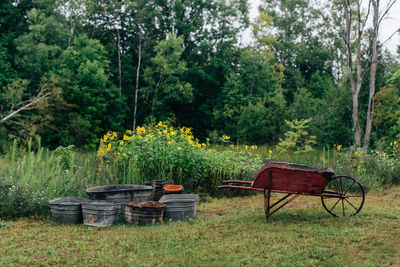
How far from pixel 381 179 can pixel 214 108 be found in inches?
835

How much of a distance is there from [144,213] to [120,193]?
74cm

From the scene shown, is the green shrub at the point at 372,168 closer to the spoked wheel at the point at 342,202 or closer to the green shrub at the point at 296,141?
the spoked wheel at the point at 342,202

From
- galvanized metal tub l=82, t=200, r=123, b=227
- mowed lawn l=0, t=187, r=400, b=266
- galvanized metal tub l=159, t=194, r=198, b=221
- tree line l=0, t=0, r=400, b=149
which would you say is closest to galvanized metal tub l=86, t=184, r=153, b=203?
galvanized metal tub l=82, t=200, r=123, b=227

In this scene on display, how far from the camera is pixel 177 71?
29.9 meters

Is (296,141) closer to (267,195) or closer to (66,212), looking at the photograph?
(267,195)

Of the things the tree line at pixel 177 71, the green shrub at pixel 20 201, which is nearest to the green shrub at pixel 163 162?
the green shrub at pixel 20 201

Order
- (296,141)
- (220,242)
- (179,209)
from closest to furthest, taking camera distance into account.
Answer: (220,242)
(179,209)
(296,141)

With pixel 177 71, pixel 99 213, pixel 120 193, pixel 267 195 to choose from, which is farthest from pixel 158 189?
pixel 177 71

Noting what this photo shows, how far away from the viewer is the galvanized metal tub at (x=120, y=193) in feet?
20.2

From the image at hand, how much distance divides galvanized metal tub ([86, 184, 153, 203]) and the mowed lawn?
62cm

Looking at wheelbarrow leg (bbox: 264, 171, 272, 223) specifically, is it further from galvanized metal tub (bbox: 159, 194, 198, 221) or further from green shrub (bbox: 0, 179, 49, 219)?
green shrub (bbox: 0, 179, 49, 219)

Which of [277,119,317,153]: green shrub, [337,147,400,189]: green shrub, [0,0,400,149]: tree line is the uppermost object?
[0,0,400,149]: tree line

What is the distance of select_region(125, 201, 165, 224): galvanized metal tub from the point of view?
5770mm

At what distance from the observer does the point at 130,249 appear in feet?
15.2
